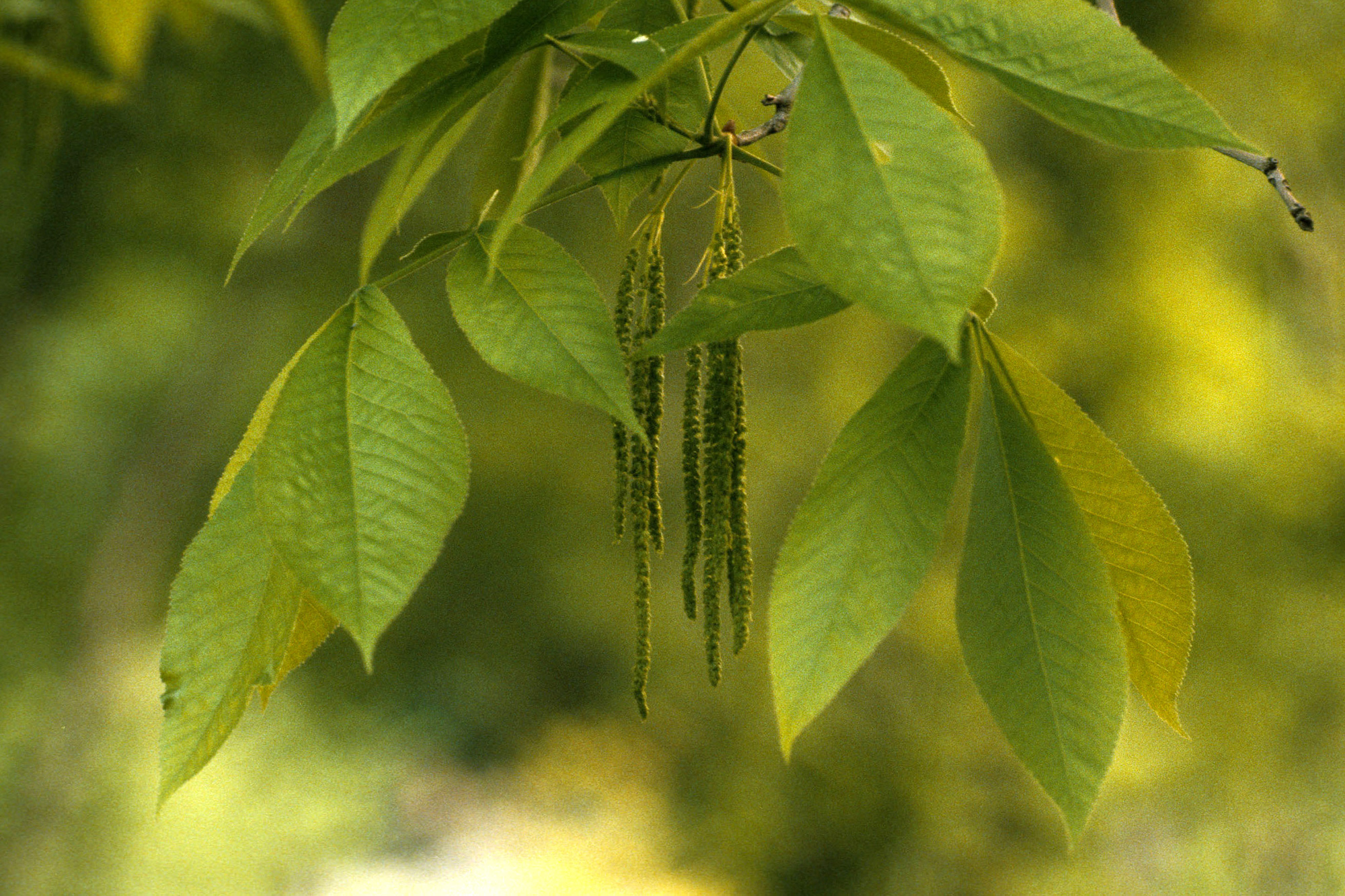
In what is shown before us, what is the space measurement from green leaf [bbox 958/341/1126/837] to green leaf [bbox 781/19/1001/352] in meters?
0.17

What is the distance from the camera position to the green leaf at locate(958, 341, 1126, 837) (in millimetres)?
379

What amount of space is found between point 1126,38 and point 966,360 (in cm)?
13

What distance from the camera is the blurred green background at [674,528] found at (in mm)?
3049

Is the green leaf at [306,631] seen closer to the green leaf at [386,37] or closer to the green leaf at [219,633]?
the green leaf at [219,633]

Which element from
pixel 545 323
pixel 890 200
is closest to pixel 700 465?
pixel 545 323

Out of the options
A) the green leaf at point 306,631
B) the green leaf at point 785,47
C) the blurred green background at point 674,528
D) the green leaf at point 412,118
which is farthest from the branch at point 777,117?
the blurred green background at point 674,528

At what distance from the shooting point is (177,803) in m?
3.32

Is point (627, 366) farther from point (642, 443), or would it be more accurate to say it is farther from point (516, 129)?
point (516, 129)

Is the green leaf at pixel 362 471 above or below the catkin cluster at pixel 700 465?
above

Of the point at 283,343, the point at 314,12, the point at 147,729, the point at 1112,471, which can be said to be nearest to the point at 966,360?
the point at 1112,471

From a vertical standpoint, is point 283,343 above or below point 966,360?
below

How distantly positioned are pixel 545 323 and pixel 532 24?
0.11 metres

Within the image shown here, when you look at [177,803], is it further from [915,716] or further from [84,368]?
[915,716]

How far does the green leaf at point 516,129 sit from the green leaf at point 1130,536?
0.91ft
